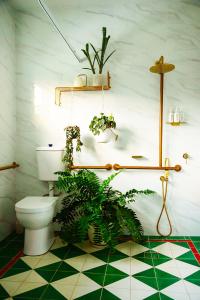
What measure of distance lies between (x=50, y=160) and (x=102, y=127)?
67 cm

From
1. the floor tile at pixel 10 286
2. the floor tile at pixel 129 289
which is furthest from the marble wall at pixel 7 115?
the floor tile at pixel 129 289

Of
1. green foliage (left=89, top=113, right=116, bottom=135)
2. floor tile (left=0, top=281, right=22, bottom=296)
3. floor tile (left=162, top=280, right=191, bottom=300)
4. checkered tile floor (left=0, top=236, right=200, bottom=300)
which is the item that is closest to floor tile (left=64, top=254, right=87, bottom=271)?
checkered tile floor (left=0, top=236, right=200, bottom=300)

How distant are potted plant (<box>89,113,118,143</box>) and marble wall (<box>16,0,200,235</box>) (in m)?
0.17

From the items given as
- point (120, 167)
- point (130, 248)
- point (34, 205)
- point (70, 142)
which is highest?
point (70, 142)

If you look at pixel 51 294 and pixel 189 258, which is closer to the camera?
pixel 51 294

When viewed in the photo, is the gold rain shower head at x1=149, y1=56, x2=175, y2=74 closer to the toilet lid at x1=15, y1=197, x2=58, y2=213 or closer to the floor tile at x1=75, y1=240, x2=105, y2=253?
the toilet lid at x1=15, y1=197, x2=58, y2=213

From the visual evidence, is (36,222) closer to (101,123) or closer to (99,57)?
(101,123)

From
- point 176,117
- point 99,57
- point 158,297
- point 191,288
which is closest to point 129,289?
point 158,297

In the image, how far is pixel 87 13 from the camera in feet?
9.22

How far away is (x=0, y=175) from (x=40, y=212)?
687mm

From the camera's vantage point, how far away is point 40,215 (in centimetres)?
224

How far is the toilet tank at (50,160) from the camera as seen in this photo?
2680 millimetres

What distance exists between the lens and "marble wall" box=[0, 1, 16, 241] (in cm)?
262

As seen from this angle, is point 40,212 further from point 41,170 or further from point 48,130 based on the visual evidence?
point 48,130
